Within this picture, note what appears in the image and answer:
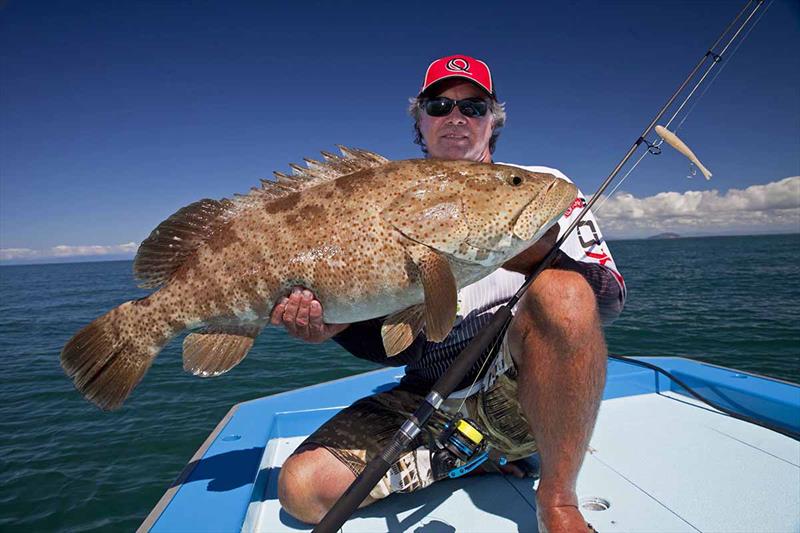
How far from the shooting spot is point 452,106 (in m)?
3.73

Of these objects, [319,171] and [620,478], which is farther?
[620,478]

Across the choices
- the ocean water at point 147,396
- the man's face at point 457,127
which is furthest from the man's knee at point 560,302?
the ocean water at point 147,396

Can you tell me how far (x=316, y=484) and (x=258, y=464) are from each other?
2.76 feet

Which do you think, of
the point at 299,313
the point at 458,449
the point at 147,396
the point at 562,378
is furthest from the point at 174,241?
the point at 147,396

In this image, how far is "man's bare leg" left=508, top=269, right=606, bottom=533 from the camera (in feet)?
7.49

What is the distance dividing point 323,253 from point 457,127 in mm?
1963

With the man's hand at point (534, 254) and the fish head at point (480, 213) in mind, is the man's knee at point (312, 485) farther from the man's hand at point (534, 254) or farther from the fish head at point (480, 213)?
the man's hand at point (534, 254)

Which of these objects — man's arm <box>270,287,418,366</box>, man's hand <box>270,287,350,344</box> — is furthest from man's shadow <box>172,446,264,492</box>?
man's hand <box>270,287,350,344</box>

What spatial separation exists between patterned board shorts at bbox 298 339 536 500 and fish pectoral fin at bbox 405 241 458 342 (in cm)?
64

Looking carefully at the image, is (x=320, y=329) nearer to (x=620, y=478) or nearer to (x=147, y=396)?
(x=620, y=478)

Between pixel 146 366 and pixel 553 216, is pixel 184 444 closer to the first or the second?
pixel 146 366

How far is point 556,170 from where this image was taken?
3.20 metres

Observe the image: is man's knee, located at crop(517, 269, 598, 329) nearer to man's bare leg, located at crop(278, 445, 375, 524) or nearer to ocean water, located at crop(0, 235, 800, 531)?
man's bare leg, located at crop(278, 445, 375, 524)

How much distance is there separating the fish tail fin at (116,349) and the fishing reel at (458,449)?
1.78m
